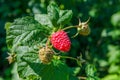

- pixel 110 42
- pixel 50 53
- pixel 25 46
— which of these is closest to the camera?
pixel 50 53

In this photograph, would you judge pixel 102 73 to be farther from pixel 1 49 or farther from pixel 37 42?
pixel 37 42

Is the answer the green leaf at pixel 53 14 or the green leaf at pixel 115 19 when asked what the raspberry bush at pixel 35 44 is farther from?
the green leaf at pixel 115 19

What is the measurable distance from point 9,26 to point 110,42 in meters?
2.71

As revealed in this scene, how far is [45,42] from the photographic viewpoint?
4.90 ft

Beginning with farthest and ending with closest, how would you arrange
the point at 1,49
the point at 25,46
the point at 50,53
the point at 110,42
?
1. the point at 110,42
2. the point at 1,49
3. the point at 25,46
4. the point at 50,53

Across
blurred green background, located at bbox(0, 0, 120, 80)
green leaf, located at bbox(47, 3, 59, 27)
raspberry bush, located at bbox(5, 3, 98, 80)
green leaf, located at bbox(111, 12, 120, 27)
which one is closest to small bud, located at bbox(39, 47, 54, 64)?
raspberry bush, located at bbox(5, 3, 98, 80)

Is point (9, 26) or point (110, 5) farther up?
point (110, 5)

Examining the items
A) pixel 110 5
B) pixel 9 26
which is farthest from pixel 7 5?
pixel 9 26

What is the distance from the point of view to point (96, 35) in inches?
164

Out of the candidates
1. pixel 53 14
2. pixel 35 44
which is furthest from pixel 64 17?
pixel 35 44

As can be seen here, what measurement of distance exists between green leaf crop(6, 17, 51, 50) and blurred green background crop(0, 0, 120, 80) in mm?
2213

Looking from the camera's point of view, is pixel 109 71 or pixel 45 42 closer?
pixel 45 42

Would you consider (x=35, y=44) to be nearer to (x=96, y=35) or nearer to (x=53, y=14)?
(x=53, y=14)

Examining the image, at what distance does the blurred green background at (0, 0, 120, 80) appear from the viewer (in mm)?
3891
